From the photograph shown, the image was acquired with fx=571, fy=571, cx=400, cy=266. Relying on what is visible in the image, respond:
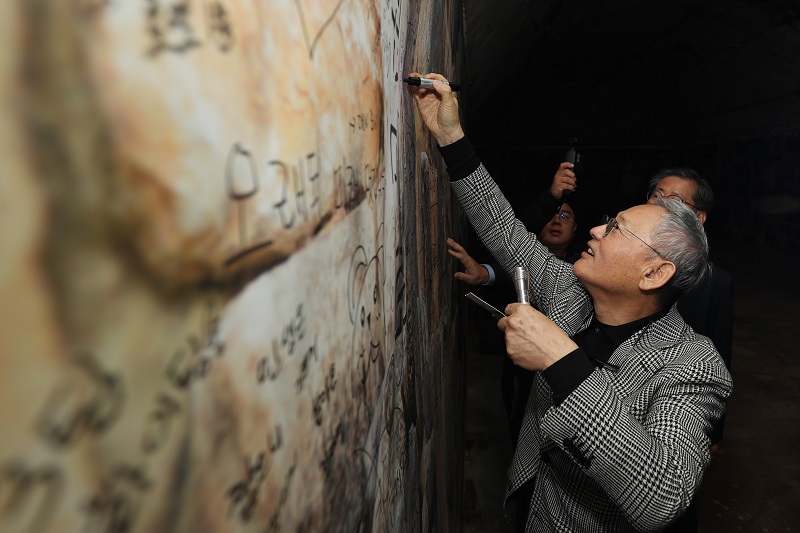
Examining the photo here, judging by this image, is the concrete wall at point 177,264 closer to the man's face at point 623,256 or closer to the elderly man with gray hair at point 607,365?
the elderly man with gray hair at point 607,365

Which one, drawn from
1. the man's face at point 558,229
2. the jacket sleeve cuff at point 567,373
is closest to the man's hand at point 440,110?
the jacket sleeve cuff at point 567,373

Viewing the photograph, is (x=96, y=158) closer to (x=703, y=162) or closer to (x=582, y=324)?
(x=582, y=324)

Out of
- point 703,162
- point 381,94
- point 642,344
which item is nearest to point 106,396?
point 381,94

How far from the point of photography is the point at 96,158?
28 cm

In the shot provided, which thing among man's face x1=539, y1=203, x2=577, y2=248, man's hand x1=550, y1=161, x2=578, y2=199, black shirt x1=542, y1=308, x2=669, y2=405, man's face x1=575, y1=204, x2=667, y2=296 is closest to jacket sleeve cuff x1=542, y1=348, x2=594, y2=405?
black shirt x1=542, y1=308, x2=669, y2=405

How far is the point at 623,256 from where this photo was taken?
1.74 m

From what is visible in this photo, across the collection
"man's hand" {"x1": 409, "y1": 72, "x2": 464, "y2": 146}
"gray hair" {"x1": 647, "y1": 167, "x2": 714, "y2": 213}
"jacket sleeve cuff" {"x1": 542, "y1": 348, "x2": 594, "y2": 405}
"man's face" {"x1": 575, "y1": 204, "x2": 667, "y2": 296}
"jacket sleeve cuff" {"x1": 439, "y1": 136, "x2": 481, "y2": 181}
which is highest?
"man's hand" {"x1": 409, "y1": 72, "x2": 464, "y2": 146}

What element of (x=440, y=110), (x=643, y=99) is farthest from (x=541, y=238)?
(x=643, y=99)

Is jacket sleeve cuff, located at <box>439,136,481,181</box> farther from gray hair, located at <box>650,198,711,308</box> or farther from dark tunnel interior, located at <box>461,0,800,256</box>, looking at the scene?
dark tunnel interior, located at <box>461,0,800,256</box>

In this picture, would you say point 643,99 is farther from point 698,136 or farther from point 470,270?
point 470,270

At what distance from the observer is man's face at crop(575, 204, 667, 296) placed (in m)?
1.72

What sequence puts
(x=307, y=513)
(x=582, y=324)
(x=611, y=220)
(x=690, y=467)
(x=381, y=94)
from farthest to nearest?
(x=582, y=324)
(x=611, y=220)
(x=690, y=467)
(x=381, y=94)
(x=307, y=513)

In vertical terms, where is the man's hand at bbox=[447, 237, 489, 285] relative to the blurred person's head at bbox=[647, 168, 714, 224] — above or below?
below

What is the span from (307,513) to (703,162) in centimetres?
1498
